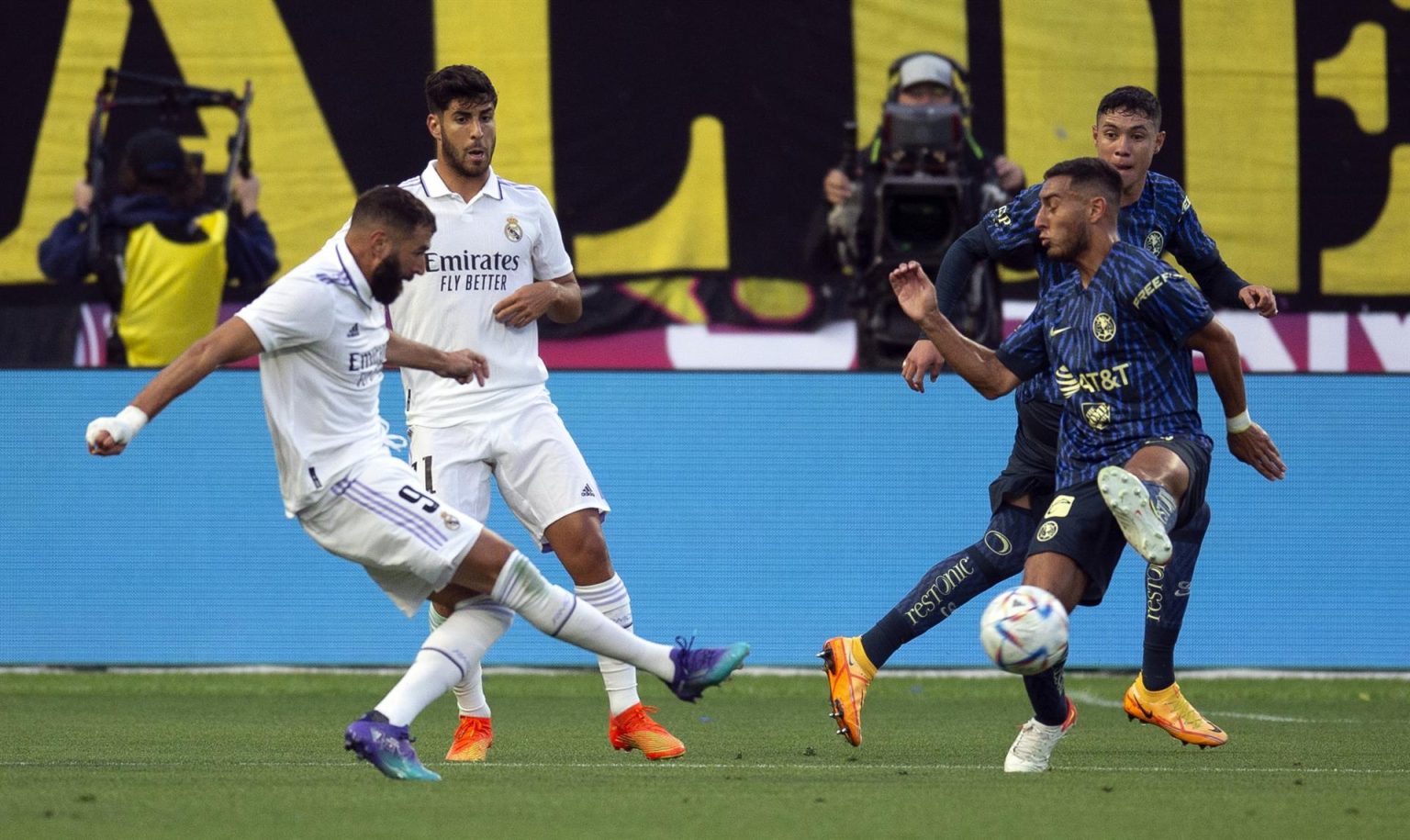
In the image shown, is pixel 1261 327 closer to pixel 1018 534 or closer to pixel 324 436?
pixel 1018 534

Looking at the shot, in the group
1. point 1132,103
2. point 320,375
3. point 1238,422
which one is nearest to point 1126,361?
point 1238,422

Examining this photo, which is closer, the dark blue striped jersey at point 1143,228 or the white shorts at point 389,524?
the white shorts at point 389,524

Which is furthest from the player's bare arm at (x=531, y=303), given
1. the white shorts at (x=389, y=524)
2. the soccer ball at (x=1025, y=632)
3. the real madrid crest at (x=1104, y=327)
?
the soccer ball at (x=1025, y=632)


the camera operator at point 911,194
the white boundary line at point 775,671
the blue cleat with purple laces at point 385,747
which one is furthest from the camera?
the camera operator at point 911,194

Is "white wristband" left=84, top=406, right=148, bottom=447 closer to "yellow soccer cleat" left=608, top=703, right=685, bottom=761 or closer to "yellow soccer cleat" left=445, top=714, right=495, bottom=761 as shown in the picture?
"yellow soccer cleat" left=445, top=714, right=495, bottom=761

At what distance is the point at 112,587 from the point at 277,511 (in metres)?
0.88

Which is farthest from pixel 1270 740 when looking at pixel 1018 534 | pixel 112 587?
pixel 112 587

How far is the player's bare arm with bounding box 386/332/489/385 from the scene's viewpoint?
6215mm

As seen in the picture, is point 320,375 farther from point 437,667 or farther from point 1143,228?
point 1143,228

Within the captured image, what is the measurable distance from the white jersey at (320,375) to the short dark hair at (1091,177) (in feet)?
7.04

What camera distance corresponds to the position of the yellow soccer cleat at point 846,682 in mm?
6738

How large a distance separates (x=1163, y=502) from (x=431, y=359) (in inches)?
86.0

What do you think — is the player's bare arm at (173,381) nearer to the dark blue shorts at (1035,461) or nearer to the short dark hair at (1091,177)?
the short dark hair at (1091,177)

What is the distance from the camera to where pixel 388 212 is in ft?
19.5
